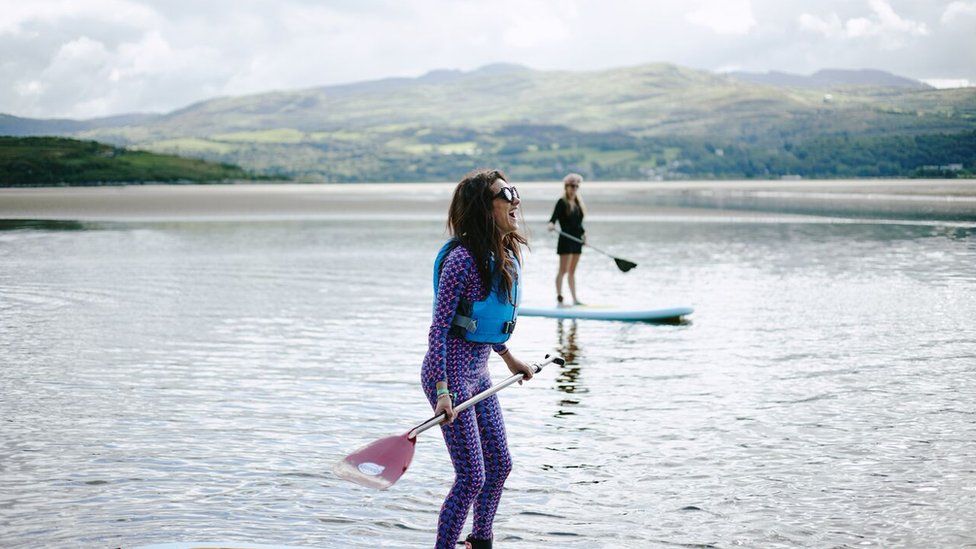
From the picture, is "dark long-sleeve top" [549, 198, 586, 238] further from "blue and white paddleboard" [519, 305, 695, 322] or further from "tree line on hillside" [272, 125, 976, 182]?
"tree line on hillside" [272, 125, 976, 182]

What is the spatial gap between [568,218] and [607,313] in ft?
6.56

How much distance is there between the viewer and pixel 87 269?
80.9 ft

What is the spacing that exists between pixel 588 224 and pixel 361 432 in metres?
39.8

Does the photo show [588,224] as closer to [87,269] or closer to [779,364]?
[87,269]

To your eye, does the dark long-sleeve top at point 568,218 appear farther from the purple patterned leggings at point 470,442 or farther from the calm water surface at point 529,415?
the purple patterned leggings at point 470,442

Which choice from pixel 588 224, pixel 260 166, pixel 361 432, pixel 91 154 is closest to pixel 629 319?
pixel 361 432

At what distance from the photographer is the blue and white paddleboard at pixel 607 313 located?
16.3 m

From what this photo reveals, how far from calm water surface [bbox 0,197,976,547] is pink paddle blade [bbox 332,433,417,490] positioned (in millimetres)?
1041

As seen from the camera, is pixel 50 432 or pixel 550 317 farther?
pixel 550 317

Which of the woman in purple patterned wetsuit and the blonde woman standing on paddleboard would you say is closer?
the woman in purple patterned wetsuit

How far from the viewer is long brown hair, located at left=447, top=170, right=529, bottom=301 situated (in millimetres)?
5469

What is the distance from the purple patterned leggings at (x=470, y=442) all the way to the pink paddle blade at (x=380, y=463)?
0.83 feet

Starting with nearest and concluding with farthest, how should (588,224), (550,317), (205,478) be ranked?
(205,478) → (550,317) → (588,224)

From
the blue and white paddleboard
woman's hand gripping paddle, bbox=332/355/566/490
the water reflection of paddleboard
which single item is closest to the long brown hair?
woman's hand gripping paddle, bbox=332/355/566/490
